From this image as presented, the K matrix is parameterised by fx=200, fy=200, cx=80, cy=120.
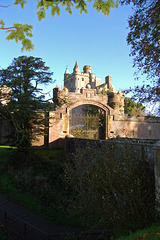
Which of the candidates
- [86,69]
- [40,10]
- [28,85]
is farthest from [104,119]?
[86,69]

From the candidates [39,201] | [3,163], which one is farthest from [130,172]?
[3,163]

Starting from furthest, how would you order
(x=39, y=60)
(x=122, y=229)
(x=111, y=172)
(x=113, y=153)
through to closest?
1. (x=39, y=60)
2. (x=113, y=153)
3. (x=111, y=172)
4. (x=122, y=229)

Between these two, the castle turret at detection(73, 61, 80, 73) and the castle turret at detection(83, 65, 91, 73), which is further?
the castle turret at detection(83, 65, 91, 73)

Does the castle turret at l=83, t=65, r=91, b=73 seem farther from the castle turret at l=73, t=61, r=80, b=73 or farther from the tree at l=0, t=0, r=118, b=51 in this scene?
the tree at l=0, t=0, r=118, b=51

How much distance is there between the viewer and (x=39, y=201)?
1199 centimetres

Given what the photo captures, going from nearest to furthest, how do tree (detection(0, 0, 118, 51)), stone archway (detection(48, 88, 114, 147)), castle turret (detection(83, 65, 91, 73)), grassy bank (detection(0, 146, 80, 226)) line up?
tree (detection(0, 0, 118, 51)), grassy bank (detection(0, 146, 80, 226)), stone archway (detection(48, 88, 114, 147)), castle turret (detection(83, 65, 91, 73))

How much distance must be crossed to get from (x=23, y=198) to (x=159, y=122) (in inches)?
620

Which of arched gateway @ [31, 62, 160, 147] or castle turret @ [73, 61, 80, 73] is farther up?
castle turret @ [73, 61, 80, 73]

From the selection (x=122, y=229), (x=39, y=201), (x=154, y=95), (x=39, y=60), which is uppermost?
(x=39, y=60)

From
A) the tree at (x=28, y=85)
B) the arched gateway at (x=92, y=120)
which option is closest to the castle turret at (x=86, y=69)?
the arched gateway at (x=92, y=120)

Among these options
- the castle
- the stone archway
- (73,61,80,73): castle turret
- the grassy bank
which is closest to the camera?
the grassy bank

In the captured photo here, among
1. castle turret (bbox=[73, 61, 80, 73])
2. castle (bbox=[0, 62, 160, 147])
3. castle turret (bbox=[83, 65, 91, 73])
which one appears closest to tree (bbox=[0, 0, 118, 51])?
castle (bbox=[0, 62, 160, 147])

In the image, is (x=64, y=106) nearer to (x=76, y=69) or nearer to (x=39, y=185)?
(x=39, y=185)

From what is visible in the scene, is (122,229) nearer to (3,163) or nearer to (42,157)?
(42,157)
